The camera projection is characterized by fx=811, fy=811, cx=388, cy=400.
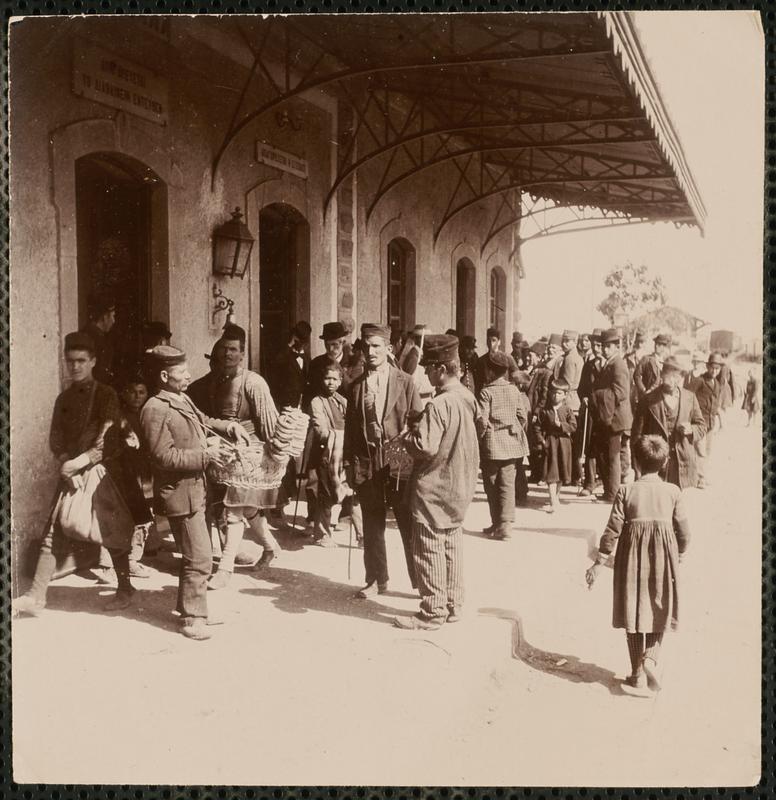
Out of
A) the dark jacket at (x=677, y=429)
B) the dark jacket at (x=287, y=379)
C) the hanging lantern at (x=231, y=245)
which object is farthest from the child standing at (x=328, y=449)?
the dark jacket at (x=677, y=429)

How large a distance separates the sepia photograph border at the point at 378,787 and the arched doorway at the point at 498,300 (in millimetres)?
9896

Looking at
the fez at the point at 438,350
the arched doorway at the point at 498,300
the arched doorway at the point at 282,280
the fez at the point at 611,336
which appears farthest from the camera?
the arched doorway at the point at 498,300

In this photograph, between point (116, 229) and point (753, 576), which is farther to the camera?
point (116, 229)

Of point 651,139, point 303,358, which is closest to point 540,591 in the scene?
point 303,358

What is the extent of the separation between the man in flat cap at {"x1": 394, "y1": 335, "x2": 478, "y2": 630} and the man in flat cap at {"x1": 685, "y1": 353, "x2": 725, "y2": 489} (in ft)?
5.62

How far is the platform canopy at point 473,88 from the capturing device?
6012mm

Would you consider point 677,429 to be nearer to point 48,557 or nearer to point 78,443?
point 78,443

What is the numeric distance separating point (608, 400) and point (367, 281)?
3.28 meters

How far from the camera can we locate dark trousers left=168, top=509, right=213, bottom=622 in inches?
181

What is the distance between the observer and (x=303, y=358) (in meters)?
8.36

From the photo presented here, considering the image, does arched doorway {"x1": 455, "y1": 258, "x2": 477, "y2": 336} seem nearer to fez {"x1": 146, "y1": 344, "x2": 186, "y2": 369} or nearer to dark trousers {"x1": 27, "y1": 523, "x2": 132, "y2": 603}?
fez {"x1": 146, "y1": 344, "x2": 186, "y2": 369}

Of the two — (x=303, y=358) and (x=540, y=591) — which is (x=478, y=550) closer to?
(x=540, y=591)

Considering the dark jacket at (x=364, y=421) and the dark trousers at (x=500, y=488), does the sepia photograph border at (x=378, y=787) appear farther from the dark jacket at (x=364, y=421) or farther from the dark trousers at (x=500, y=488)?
the dark trousers at (x=500, y=488)

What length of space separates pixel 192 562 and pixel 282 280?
4462mm
